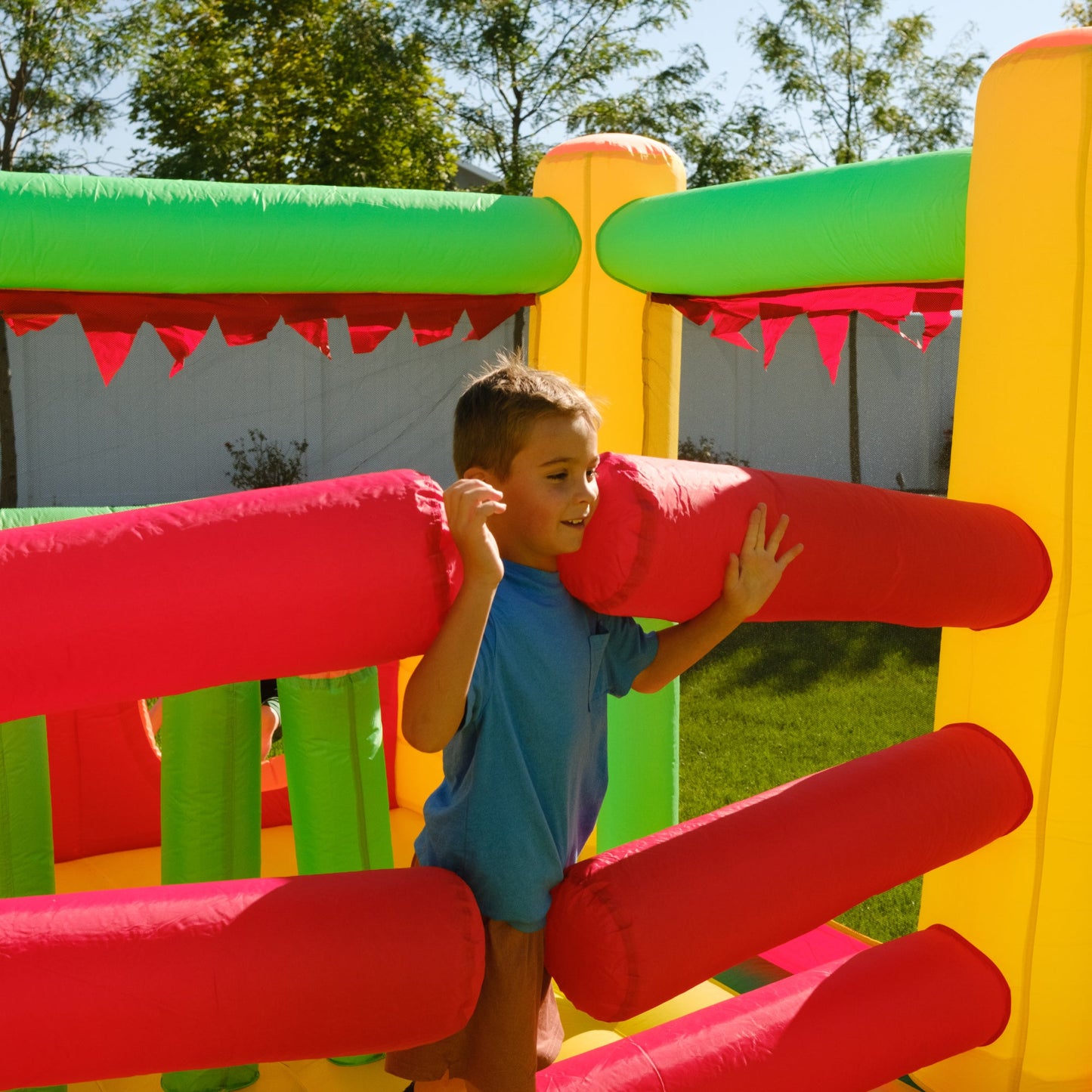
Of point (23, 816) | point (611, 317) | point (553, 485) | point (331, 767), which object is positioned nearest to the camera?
point (553, 485)

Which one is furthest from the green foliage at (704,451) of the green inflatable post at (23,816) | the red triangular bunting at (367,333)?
the green inflatable post at (23,816)

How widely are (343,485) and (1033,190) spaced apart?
44.1 inches

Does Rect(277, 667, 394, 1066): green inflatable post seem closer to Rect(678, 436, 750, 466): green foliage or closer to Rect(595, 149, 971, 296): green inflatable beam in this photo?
Rect(595, 149, 971, 296): green inflatable beam

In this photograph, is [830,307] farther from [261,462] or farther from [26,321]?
[261,462]

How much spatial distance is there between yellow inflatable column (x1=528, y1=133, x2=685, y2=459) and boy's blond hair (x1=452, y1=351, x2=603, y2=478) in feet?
3.87

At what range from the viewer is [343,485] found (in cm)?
108

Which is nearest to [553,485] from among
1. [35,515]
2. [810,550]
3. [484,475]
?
[484,475]

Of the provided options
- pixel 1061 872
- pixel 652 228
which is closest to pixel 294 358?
pixel 652 228

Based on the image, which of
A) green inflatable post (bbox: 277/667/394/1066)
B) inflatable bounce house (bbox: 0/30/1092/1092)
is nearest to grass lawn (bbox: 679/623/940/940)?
inflatable bounce house (bbox: 0/30/1092/1092)

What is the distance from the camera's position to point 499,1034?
1.33 meters

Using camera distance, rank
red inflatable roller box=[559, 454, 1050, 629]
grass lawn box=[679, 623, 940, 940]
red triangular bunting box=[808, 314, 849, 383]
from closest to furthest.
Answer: red inflatable roller box=[559, 454, 1050, 629] < red triangular bunting box=[808, 314, 849, 383] < grass lawn box=[679, 623, 940, 940]

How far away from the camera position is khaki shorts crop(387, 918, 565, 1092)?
132cm

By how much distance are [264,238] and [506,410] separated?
854mm

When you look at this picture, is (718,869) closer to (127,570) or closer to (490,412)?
(490,412)
